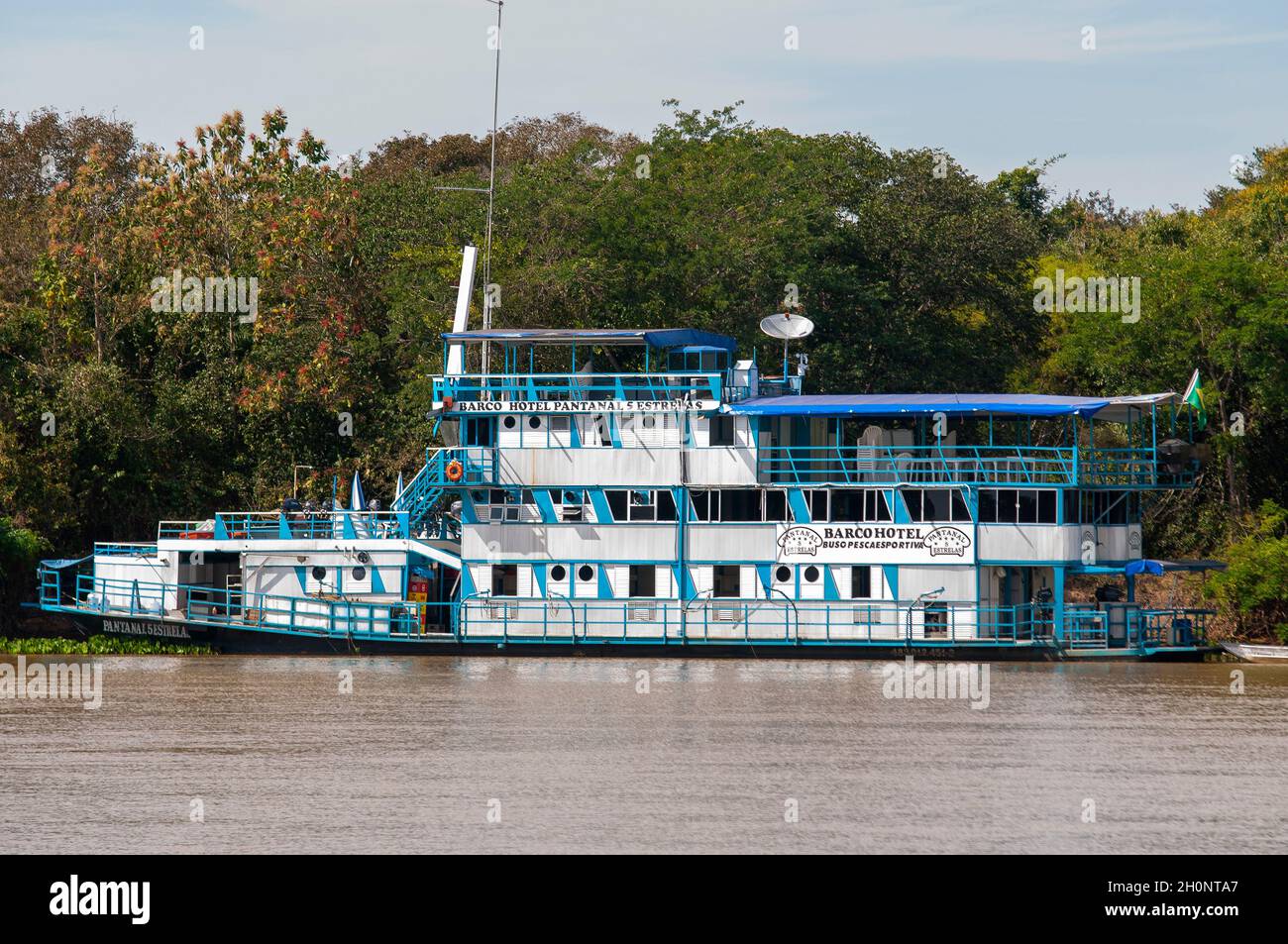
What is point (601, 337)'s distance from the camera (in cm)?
3981

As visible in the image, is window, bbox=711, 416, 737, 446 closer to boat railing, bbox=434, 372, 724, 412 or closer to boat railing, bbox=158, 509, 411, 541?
boat railing, bbox=434, 372, 724, 412

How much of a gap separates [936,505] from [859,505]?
163 cm

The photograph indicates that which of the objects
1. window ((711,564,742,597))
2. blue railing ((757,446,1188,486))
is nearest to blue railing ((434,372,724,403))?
blue railing ((757,446,1188,486))

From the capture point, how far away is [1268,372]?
4816 centimetres

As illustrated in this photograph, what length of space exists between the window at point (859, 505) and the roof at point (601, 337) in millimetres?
4483

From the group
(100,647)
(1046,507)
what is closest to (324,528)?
(100,647)

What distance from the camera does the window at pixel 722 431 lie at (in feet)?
133

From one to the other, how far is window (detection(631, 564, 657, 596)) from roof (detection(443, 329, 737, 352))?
4.80 metres
